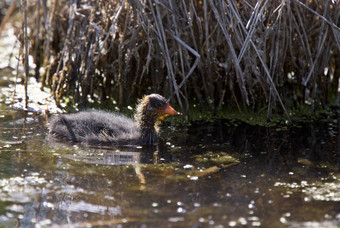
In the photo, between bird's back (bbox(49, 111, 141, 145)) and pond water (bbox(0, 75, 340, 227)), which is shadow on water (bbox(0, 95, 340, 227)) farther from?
bird's back (bbox(49, 111, 141, 145))

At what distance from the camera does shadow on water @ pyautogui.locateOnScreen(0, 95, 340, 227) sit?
382 centimetres

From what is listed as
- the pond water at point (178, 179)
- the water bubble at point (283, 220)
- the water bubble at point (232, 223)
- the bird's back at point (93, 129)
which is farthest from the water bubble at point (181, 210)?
the bird's back at point (93, 129)

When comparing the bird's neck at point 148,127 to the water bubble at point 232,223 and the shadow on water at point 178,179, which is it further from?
the water bubble at point 232,223

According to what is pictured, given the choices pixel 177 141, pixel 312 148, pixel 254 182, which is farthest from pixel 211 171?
pixel 312 148

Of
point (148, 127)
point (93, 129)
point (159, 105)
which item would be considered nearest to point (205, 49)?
point (159, 105)

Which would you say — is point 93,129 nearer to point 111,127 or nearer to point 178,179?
point 111,127

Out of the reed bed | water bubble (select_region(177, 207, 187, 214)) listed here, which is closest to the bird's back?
the reed bed

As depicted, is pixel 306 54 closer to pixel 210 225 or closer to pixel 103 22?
pixel 103 22

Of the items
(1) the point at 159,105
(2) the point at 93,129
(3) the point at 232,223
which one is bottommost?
(3) the point at 232,223

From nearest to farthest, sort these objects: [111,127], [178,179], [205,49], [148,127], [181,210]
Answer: [181,210], [178,179], [111,127], [148,127], [205,49]

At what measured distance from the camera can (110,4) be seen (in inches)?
239

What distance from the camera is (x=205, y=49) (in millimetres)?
6246

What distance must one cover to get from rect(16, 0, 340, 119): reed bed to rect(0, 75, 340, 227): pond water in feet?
1.90

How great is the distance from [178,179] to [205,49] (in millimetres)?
2226
